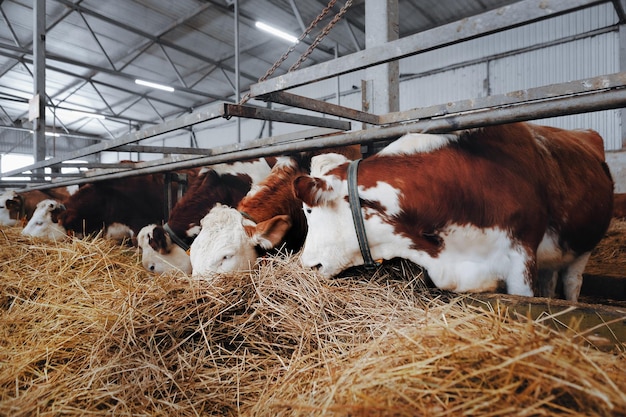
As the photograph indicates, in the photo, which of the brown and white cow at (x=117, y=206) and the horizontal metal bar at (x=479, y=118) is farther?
the brown and white cow at (x=117, y=206)

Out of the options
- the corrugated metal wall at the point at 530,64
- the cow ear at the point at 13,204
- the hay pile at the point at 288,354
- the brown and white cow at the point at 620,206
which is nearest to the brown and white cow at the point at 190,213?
the hay pile at the point at 288,354

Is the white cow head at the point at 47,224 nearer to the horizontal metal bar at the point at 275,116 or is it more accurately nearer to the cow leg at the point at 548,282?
the horizontal metal bar at the point at 275,116

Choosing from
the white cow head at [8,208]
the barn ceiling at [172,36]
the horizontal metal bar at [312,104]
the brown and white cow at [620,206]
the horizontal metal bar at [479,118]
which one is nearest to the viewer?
the horizontal metal bar at [479,118]

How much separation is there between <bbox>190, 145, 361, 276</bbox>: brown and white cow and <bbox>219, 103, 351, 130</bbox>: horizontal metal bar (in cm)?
60

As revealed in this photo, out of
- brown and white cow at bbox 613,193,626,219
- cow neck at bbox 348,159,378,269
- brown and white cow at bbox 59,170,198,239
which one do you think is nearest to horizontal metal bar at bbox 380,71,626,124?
cow neck at bbox 348,159,378,269

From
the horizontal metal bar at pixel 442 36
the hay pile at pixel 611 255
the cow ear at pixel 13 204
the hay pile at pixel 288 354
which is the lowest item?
the hay pile at pixel 611 255

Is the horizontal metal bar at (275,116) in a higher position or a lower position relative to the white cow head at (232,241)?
higher

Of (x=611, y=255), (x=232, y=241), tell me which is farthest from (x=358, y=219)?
(x=611, y=255)

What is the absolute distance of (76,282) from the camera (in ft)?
8.07

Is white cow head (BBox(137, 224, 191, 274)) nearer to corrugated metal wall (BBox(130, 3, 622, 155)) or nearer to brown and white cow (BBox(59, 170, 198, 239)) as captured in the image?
brown and white cow (BBox(59, 170, 198, 239))

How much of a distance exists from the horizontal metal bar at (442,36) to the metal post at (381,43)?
1.35 metres

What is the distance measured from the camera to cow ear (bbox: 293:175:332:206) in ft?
6.19

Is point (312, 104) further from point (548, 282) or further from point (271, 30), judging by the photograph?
point (271, 30)

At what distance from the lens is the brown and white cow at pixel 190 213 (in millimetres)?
3326
